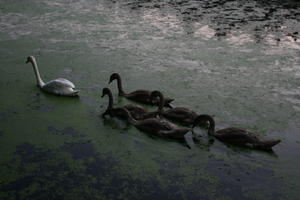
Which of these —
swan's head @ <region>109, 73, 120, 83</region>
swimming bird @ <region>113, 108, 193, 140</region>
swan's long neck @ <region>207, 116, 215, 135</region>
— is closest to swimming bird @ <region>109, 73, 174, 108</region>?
swan's head @ <region>109, 73, 120, 83</region>

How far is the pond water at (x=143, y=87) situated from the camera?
4215mm

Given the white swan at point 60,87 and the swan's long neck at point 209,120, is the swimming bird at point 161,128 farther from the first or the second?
the white swan at point 60,87

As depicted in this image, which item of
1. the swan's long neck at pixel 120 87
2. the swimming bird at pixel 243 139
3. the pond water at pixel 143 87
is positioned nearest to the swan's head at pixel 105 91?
the pond water at pixel 143 87

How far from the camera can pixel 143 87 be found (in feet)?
22.2

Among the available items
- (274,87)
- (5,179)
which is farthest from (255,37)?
(5,179)

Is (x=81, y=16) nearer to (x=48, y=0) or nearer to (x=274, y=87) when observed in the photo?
(x=48, y=0)

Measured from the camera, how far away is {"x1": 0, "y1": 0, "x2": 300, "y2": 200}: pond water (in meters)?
4.21

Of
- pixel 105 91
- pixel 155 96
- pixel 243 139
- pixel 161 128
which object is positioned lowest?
pixel 243 139

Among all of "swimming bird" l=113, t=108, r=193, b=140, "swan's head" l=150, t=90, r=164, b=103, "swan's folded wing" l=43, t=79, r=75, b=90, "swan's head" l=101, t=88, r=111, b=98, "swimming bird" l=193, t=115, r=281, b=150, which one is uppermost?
"swan's folded wing" l=43, t=79, r=75, b=90

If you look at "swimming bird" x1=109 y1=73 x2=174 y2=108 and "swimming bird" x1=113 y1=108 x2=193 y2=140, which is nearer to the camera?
"swimming bird" x1=113 y1=108 x2=193 y2=140

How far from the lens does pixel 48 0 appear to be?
1246cm

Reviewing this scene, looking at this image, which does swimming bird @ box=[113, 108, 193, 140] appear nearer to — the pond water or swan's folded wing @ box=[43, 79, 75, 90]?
the pond water

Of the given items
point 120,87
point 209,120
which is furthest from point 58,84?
point 209,120

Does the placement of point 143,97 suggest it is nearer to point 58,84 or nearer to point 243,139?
point 58,84
